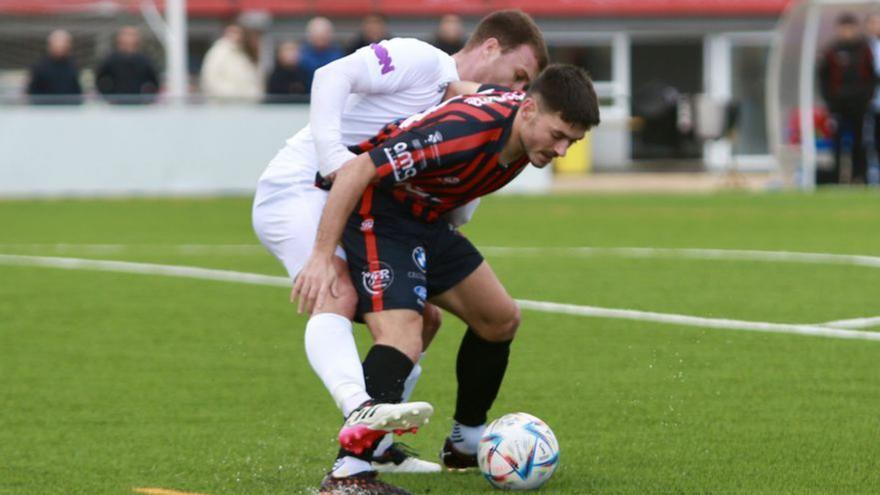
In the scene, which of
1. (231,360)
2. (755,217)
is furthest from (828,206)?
(231,360)

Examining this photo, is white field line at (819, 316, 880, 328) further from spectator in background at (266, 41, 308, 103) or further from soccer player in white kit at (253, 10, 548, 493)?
spectator in background at (266, 41, 308, 103)

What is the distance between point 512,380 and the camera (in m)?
8.12

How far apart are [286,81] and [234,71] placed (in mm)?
658

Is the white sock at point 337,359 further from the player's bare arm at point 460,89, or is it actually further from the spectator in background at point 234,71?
the spectator in background at point 234,71

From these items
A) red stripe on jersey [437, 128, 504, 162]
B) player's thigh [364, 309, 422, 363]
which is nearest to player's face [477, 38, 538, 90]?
red stripe on jersey [437, 128, 504, 162]

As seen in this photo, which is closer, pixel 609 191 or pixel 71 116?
pixel 71 116

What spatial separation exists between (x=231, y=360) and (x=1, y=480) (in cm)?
288

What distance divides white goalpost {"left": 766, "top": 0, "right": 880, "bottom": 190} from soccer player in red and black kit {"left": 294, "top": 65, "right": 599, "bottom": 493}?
16.8 m

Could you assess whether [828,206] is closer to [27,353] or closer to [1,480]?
[27,353]

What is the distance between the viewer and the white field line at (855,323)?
977cm

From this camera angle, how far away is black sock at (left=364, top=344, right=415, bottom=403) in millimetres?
5707

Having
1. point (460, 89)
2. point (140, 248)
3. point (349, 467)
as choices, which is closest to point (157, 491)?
point (349, 467)

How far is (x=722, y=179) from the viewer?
1041 inches

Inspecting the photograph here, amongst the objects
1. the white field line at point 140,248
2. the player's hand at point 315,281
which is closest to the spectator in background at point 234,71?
the white field line at point 140,248
